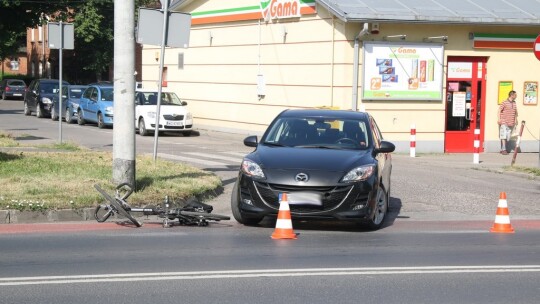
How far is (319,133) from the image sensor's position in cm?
1234

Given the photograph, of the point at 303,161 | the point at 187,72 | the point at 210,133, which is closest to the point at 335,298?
the point at 303,161

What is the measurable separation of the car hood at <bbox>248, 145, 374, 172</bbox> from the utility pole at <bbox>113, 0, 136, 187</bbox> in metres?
2.63

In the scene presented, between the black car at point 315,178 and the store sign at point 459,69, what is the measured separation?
14.1m

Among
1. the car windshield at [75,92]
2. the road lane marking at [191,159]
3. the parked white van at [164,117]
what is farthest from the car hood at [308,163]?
the car windshield at [75,92]

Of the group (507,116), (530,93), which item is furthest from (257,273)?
(530,93)

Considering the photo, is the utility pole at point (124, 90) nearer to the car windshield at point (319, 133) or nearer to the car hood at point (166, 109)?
the car windshield at point (319, 133)

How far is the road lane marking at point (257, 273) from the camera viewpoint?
311 inches

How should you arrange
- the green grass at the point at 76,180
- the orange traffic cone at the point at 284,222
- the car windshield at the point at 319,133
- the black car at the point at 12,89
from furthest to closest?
the black car at the point at 12,89 → the green grass at the point at 76,180 → the car windshield at the point at 319,133 → the orange traffic cone at the point at 284,222

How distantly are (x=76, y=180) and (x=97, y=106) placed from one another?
19.1 meters

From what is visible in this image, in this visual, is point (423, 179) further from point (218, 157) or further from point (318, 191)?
point (318, 191)

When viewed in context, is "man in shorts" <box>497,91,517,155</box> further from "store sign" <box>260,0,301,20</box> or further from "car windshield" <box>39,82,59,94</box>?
"car windshield" <box>39,82,59,94</box>

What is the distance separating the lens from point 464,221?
13250mm

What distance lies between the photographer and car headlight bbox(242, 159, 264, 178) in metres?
11.0

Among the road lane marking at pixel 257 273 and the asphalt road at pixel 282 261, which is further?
the road lane marking at pixel 257 273
